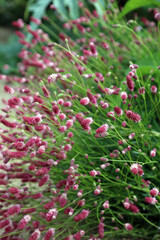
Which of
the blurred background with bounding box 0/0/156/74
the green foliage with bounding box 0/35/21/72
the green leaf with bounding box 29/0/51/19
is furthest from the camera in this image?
the green foliage with bounding box 0/35/21/72

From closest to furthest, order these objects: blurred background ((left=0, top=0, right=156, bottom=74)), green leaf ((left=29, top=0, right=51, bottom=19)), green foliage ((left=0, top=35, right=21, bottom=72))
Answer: blurred background ((left=0, top=0, right=156, bottom=74)), green leaf ((left=29, top=0, right=51, bottom=19)), green foliage ((left=0, top=35, right=21, bottom=72))

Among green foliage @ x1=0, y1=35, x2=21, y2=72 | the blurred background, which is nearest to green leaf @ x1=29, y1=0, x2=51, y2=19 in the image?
the blurred background

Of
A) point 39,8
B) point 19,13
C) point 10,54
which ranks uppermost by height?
point 39,8

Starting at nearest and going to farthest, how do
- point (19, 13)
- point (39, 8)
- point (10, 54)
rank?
1. point (39, 8)
2. point (10, 54)
3. point (19, 13)

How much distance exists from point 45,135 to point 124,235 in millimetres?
549

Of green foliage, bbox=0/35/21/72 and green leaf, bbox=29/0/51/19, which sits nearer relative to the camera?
green leaf, bbox=29/0/51/19

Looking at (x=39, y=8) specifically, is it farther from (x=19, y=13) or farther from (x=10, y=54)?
(x=19, y=13)

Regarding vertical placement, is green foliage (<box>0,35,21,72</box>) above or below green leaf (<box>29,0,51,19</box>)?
below

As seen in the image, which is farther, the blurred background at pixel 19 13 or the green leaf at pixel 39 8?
the green leaf at pixel 39 8

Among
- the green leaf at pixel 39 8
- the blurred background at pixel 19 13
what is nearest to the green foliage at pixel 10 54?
the blurred background at pixel 19 13

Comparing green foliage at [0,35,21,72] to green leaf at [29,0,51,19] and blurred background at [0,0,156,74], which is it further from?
green leaf at [29,0,51,19]

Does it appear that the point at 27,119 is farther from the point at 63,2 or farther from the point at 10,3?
the point at 10,3

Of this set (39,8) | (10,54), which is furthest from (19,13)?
(39,8)

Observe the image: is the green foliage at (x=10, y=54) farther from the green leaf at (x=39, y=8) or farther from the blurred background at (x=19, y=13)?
the green leaf at (x=39, y=8)
